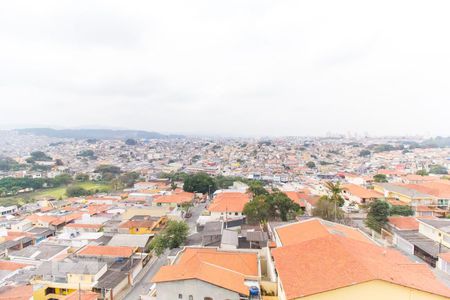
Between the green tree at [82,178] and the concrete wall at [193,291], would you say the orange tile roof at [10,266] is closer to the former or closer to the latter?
the concrete wall at [193,291]

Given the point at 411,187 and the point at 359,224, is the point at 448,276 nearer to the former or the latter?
the point at 359,224

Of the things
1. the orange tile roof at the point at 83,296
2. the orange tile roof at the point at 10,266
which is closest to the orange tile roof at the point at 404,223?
the orange tile roof at the point at 83,296

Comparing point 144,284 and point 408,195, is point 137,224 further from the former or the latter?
point 408,195

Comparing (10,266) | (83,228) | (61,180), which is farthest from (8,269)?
(61,180)

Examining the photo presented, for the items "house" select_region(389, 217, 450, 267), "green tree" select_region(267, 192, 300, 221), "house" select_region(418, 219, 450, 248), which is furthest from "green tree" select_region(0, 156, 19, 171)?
"house" select_region(418, 219, 450, 248)

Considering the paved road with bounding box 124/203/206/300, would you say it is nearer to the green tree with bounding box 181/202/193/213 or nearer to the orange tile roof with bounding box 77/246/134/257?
the orange tile roof with bounding box 77/246/134/257

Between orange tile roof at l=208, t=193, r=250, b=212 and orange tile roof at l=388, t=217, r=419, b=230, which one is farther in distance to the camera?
orange tile roof at l=208, t=193, r=250, b=212
